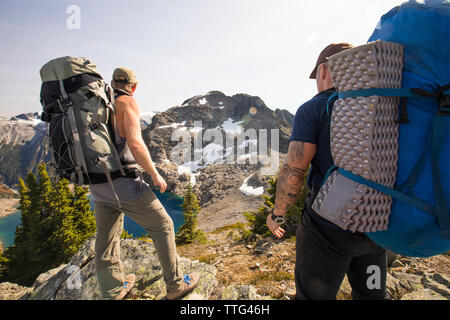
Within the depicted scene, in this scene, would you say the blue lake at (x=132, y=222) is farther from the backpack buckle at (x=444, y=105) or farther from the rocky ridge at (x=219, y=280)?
the backpack buckle at (x=444, y=105)

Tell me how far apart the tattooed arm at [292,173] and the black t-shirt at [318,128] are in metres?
0.07

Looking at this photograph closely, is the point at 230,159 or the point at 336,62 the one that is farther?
the point at 230,159

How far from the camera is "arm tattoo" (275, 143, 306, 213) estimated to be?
210 centimetres

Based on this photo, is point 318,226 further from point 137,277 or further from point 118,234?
point 137,277

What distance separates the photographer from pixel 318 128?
2.00m

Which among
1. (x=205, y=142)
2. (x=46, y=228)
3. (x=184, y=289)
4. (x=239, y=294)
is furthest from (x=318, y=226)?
(x=205, y=142)

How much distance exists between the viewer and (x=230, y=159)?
Result: 11656 cm

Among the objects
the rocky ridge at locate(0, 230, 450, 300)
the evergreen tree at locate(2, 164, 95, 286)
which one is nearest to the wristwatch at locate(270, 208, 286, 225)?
the rocky ridge at locate(0, 230, 450, 300)

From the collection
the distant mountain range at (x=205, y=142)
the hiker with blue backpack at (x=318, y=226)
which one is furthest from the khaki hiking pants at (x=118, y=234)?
the distant mountain range at (x=205, y=142)

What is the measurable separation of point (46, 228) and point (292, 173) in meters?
29.3

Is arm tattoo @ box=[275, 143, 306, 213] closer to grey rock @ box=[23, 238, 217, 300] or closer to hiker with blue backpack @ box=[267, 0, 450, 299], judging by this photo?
hiker with blue backpack @ box=[267, 0, 450, 299]

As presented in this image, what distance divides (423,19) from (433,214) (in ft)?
4.57
